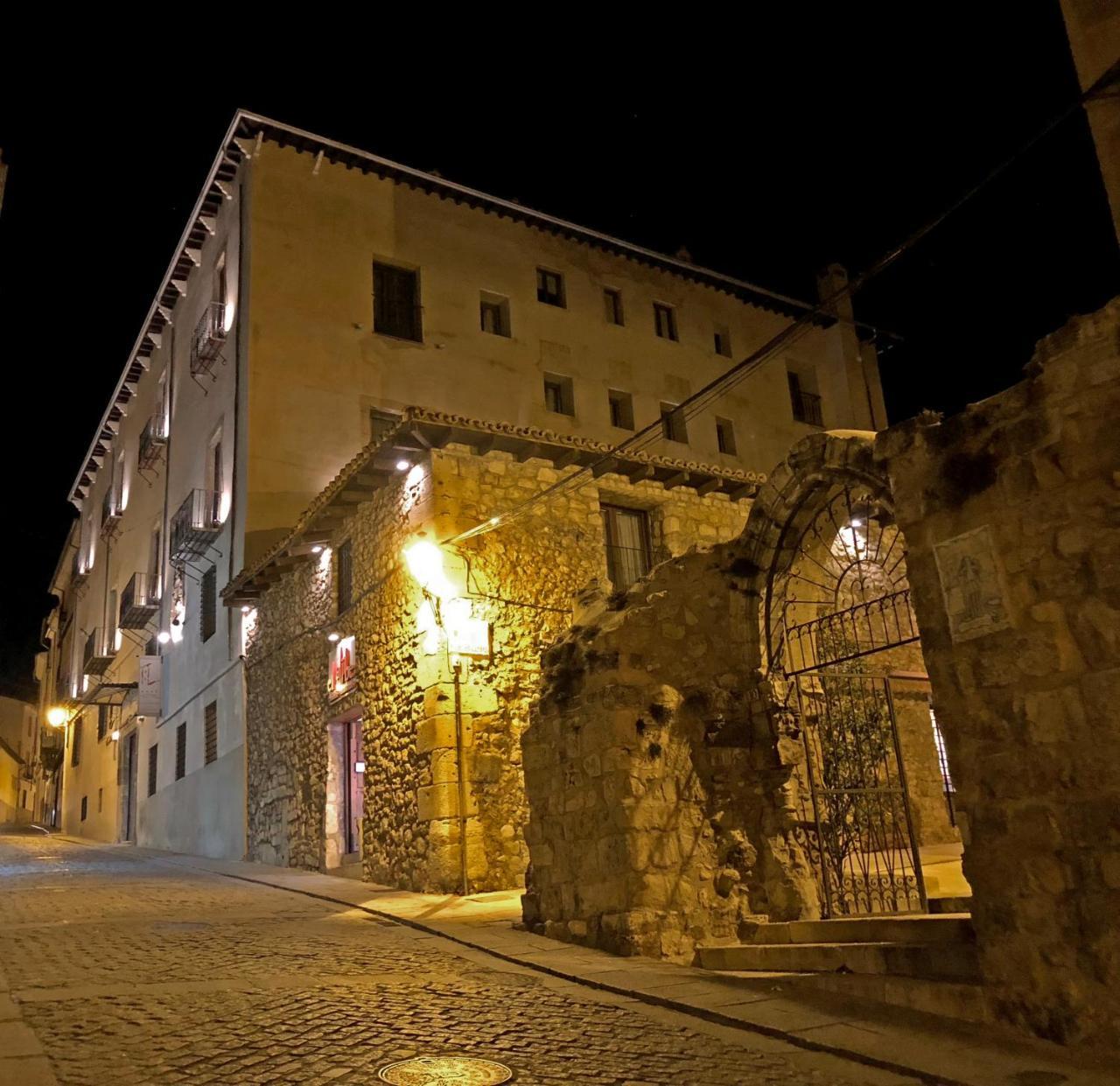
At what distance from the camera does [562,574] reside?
13.9m

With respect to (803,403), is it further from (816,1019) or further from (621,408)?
(816,1019)

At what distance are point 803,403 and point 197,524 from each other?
55.9 feet

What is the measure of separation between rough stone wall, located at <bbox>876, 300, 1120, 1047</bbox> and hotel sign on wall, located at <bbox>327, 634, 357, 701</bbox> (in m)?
10.6

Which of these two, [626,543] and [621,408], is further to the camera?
[621,408]

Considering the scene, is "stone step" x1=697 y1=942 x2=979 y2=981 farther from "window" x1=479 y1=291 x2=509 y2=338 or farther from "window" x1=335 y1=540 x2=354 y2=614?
"window" x1=479 y1=291 x2=509 y2=338

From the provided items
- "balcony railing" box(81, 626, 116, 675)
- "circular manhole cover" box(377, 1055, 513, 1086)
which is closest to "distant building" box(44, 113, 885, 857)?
"balcony railing" box(81, 626, 116, 675)

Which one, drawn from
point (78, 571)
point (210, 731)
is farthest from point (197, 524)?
point (78, 571)

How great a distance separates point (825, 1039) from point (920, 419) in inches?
142

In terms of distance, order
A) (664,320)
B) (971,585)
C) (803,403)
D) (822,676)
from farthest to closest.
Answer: (803,403), (664,320), (822,676), (971,585)

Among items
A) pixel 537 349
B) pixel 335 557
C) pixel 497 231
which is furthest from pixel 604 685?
pixel 497 231

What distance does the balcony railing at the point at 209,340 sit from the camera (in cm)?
2052

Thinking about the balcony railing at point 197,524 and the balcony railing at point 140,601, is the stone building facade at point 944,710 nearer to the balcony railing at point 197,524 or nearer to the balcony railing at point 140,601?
the balcony railing at point 197,524

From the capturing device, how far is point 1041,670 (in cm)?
501

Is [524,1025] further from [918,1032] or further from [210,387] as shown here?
[210,387]
